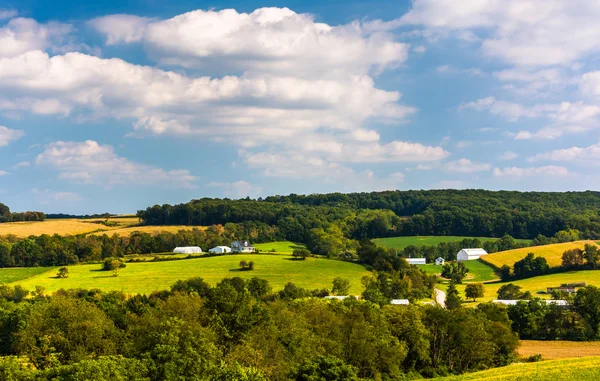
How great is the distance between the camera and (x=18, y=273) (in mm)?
135375

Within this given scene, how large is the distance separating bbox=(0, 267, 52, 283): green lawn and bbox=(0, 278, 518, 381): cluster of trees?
58.5 m

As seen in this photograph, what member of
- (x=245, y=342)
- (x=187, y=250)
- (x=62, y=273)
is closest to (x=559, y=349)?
(x=245, y=342)

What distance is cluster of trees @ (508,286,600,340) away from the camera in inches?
3440

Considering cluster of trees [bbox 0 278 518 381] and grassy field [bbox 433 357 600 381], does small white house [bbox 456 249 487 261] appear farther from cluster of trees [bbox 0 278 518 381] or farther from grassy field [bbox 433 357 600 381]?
grassy field [bbox 433 357 600 381]

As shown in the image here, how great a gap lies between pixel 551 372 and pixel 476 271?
11022 cm

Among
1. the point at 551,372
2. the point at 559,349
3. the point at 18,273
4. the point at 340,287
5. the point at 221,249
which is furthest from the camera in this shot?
the point at 221,249

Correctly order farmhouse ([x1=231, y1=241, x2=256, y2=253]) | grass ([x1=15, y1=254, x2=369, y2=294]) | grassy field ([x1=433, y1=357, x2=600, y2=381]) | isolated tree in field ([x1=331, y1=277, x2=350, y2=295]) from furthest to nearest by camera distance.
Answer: farmhouse ([x1=231, y1=241, x2=256, y2=253])
grass ([x1=15, y1=254, x2=369, y2=294])
isolated tree in field ([x1=331, y1=277, x2=350, y2=295])
grassy field ([x1=433, y1=357, x2=600, y2=381])

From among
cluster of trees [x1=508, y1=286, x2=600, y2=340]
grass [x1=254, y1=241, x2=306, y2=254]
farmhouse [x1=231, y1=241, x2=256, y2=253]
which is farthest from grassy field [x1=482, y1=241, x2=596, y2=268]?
farmhouse [x1=231, y1=241, x2=256, y2=253]

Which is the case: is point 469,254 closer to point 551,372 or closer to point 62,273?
point 62,273

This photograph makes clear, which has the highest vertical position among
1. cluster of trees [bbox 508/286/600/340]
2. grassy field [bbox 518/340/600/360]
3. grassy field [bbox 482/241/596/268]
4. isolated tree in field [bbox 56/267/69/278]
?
grassy field [bbox 482/241/596/268]

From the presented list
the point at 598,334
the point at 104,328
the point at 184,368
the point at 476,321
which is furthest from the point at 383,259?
the point at 184,368

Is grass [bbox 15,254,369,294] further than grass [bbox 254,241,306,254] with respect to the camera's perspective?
No

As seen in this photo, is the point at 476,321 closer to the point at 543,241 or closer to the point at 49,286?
the point at 49,286

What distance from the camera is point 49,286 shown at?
120m
